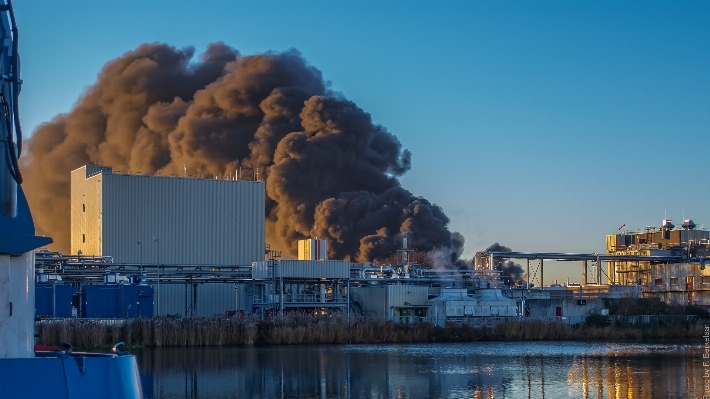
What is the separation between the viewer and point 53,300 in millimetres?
41125

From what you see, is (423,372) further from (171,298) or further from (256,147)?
(256,147)

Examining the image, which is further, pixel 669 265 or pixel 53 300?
pixel 669 265

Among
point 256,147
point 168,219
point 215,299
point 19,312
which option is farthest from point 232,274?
point 19,312

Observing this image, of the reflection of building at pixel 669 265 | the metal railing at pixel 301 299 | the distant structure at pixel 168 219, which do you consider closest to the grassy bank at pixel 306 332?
the metal railing at pixel 301 299

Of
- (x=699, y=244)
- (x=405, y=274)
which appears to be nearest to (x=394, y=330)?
(x=405, y=274)

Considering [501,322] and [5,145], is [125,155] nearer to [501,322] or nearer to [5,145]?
[501,322]

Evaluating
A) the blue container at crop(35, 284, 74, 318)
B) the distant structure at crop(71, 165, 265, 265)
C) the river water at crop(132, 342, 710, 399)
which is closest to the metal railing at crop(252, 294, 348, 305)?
the distant structure at crop(71, 165, 265, 265)

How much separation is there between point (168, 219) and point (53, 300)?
1313 cm

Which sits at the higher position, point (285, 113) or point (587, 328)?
point (285, 113)

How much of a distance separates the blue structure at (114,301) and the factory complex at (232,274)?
49 millimetres

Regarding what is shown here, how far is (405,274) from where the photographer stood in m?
51.3

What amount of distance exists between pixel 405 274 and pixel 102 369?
44340mm

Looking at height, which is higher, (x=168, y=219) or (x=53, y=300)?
(x=168, y=219)

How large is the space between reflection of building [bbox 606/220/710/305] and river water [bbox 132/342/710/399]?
79.9 ft
